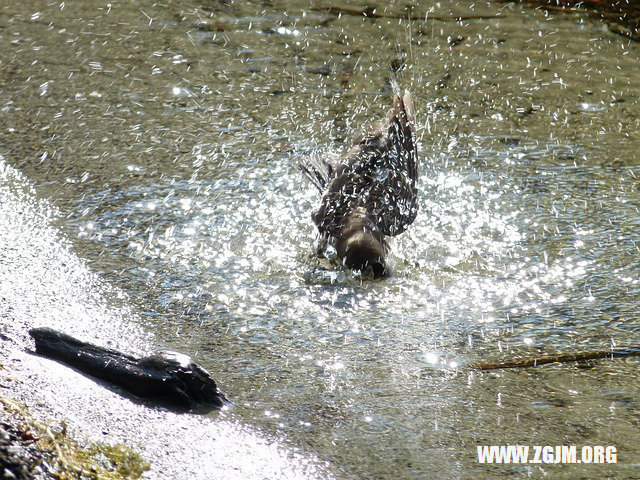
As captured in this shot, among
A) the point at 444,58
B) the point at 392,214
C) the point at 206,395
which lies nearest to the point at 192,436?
the point at 206,395

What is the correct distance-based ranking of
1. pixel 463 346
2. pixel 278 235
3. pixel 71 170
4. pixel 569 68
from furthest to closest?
1. pixel 569 68
2. pixel 71 170
3. pixel 278 235
4. pixel 463 346

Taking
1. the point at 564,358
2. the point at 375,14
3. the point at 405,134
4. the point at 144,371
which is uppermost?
the point at 375,14

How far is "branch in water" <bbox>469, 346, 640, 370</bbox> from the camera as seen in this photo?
4.13 m

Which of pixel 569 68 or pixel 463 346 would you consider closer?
→ pixel 463 346

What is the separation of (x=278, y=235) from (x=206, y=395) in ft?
6.88

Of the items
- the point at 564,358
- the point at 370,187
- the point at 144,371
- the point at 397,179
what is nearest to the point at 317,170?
the point at 370,187

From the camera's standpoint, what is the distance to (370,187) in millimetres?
6238

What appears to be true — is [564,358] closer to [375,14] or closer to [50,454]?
[50,454]

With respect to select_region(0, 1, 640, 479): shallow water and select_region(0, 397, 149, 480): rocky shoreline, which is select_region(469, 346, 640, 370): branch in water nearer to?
select_region(0, 1, 640, 479): shallow water

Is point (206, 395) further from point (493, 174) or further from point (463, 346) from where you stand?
point (493, 174)

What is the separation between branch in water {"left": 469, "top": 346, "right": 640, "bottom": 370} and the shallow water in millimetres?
63

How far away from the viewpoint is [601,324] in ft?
14.8

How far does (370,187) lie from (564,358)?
2.40 meters

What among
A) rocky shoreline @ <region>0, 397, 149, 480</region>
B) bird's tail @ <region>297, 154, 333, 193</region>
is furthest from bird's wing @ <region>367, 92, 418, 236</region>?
rocky shoreline @ <region>0, 397, 149, 480</region>
